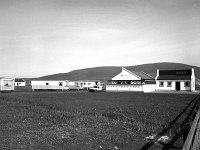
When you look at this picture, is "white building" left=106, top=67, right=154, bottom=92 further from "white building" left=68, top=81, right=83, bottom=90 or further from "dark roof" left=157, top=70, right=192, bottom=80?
"white building" left=68, top=81, right=83, bottom=90

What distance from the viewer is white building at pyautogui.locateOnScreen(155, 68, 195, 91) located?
4903 centimetres

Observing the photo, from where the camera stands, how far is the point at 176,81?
5034 cm

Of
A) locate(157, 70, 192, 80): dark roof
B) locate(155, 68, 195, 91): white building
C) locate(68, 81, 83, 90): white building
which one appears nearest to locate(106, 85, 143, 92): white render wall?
locate(155, 68, 195, 91): white building

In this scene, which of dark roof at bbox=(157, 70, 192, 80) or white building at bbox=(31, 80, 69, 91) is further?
white building at bbox=(31, 80, 69, 91)

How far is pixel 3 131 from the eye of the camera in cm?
1009

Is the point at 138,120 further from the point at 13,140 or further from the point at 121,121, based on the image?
the point at 13,140

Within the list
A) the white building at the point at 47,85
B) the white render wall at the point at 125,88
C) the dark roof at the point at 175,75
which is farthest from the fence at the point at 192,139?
the white building at the point at 47,85

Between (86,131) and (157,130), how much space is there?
334 cm

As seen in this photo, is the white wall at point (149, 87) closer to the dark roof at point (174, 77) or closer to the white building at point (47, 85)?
the dark roof at point (174, 77)

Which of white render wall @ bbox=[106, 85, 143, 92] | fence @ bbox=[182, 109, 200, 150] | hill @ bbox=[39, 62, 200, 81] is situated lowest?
white render wall @ bbox=[106, 85, 143, 92]

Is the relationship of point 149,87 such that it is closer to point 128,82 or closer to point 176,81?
point 128,82

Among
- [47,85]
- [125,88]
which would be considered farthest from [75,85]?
[125,88]

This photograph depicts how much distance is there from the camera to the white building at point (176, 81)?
4903 centimetres

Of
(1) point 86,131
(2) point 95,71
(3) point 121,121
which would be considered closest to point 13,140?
(1) point 86,131
